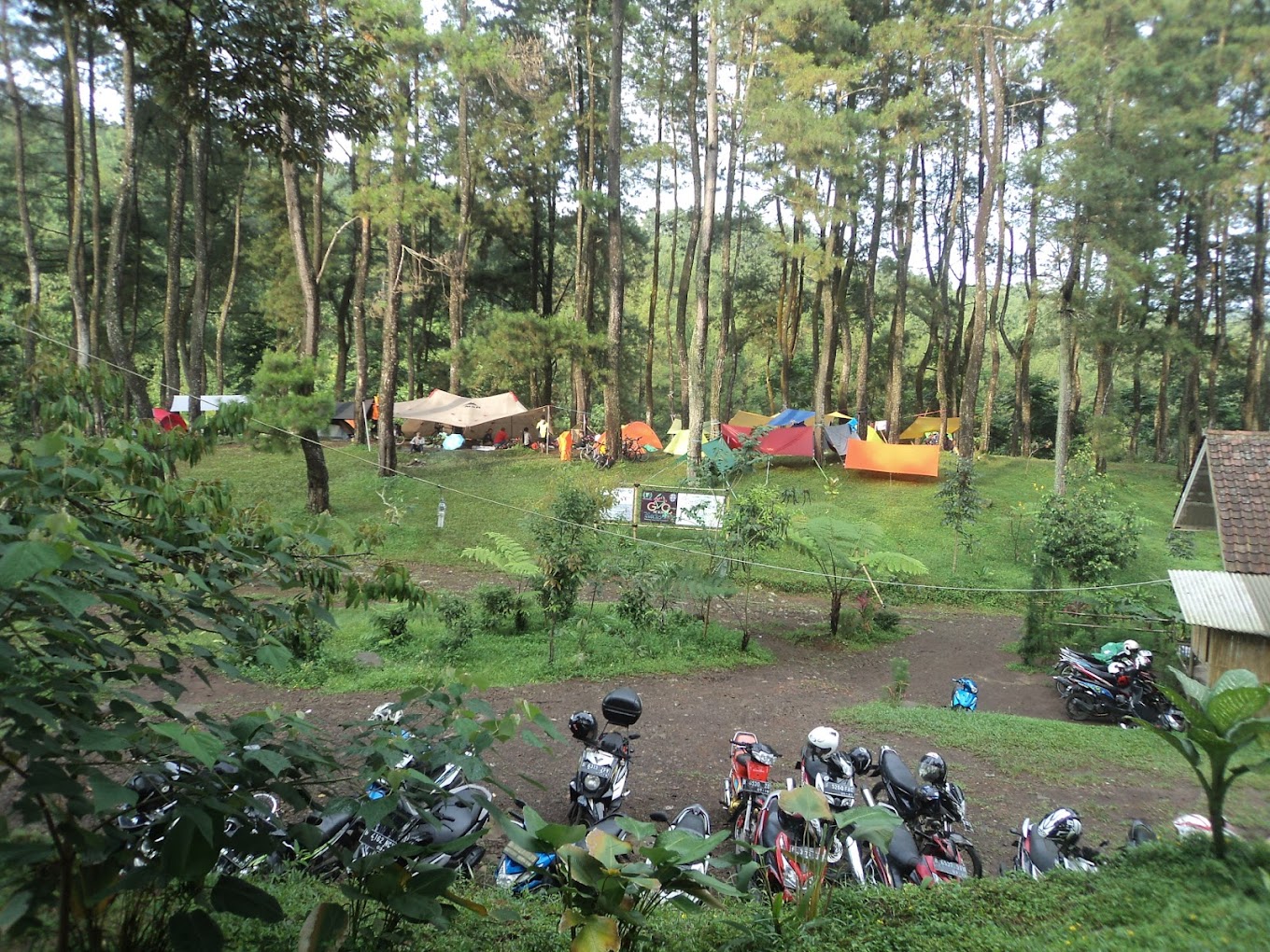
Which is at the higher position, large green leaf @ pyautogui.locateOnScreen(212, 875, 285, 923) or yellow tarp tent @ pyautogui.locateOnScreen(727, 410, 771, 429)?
yellow tarp tent @ pyautogui.locateOnScreen(727, 410, 771, 429)

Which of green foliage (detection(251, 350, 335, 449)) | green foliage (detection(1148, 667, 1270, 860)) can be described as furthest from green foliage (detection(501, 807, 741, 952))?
green foliage (detection(251, 350, 335, 449))

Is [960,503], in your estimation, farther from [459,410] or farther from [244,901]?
[244,901]

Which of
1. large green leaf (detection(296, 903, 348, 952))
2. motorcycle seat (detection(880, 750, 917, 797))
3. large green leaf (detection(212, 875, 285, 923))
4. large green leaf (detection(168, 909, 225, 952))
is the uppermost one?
large green leaf (detection(212, 875, 285, 923))

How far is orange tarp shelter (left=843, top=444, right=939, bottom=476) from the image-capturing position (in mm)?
19344

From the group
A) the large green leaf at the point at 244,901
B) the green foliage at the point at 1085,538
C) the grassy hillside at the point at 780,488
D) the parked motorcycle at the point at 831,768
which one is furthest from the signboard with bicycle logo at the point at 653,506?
the large green leaf at the point at 244,901

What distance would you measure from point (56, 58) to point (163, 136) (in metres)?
5.27

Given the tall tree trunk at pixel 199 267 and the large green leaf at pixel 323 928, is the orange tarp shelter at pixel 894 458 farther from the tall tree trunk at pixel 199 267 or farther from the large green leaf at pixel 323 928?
the large green leaf at pixel 323 928

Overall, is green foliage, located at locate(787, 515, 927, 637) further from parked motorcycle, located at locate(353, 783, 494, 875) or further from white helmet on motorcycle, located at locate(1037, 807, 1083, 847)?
parked motorcycle, located at locate(353, 783, 494, 875)

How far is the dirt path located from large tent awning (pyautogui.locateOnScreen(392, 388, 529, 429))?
29.3 feet

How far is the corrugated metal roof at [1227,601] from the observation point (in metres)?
7.28

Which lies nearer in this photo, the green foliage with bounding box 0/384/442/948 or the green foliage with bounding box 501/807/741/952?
the green foliage with bounding box 0/384/442/948

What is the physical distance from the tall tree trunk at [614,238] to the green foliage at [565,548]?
31.3ft

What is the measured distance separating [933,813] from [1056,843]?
0.68 m

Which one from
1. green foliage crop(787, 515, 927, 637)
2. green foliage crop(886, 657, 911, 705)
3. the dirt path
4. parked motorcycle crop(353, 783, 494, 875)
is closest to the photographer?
parked motorcycle crop(353, 783, 494, 875)
